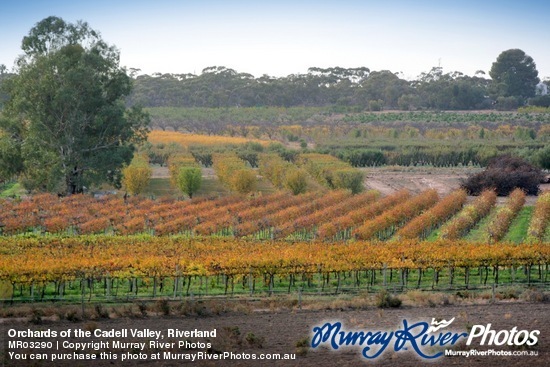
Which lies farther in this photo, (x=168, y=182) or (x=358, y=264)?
(x=168, y=182)

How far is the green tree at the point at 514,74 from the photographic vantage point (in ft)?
590

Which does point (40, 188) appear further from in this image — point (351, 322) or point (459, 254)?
point (351, 322)

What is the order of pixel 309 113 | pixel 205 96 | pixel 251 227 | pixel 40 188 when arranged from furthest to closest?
pixel 205 96 < pixel 309 113 < pixel 40 188 < pixel 251 227

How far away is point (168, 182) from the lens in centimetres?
7519

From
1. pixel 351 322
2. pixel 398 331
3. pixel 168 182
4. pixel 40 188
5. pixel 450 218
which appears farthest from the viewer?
pixel 168 182

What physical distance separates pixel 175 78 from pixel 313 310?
500 ft

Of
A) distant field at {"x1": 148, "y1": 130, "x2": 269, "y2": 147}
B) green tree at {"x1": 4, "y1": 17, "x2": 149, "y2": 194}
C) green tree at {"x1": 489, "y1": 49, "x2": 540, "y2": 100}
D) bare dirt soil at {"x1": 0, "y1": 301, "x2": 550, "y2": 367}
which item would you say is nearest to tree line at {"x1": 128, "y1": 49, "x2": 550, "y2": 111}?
green tree at {"x1": 489, "y1": 49, "x2": 540, "y2": 100}

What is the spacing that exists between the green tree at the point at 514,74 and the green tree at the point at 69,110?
123 meters

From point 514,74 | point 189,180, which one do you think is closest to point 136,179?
point 189,180

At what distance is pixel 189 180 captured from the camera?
65.3 m

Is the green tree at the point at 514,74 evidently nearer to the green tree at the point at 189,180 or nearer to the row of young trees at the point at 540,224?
the green tree at the point at 189,180

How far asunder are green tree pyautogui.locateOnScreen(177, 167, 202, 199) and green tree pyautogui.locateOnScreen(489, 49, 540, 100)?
124 m

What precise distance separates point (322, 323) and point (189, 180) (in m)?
38.2

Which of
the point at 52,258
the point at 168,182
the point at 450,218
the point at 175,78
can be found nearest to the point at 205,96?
the point at 175,78
